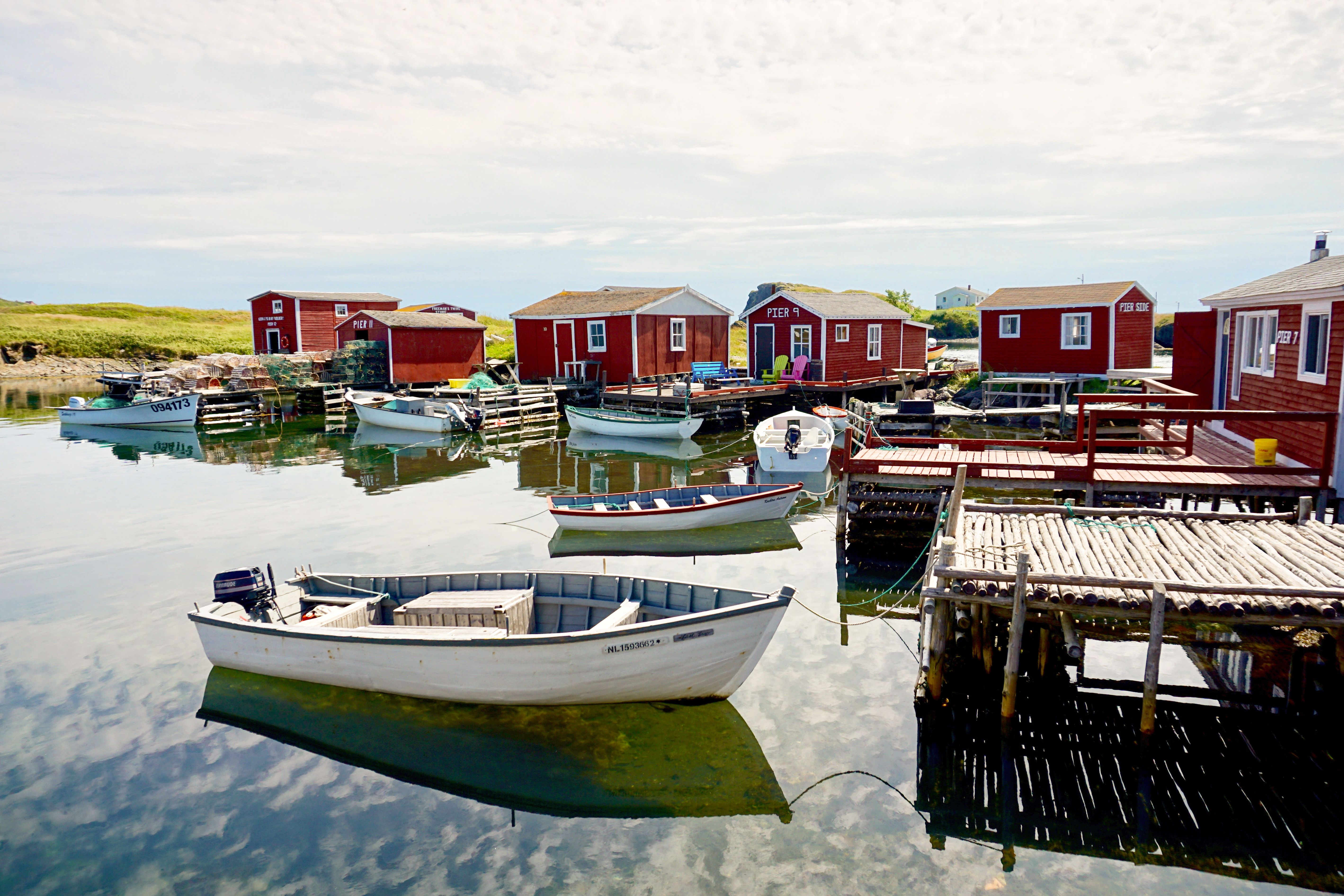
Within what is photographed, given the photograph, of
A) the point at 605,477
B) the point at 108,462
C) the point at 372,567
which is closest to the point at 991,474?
the point at 372,567

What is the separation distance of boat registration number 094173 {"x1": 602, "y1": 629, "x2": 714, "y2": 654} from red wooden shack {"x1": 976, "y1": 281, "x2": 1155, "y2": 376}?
27.1 metres

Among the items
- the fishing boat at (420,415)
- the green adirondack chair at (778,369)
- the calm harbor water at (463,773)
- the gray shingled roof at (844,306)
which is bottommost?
the calm harbor water at (463,773)

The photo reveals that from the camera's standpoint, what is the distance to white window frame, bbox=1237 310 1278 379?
16094 mm

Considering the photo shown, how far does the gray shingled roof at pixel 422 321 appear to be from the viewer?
41719 mm

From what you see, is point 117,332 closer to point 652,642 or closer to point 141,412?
point 141,412

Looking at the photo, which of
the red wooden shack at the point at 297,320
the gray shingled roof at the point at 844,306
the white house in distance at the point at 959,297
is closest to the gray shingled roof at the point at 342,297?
the red wooden shack at the point at 297,320

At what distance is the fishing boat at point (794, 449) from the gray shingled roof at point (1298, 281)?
980 cm

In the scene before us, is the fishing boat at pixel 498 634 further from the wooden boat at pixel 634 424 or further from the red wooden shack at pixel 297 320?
the red wooden shack at pixel 297 320

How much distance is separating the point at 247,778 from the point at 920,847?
6.97 metres

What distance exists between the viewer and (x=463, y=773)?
9.14 m

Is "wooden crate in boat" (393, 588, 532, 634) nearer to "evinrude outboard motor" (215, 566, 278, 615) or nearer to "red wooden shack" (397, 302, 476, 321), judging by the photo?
"evinrude outboard motor" (215, 566, 278, 615)

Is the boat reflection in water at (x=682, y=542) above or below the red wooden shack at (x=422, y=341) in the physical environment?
below

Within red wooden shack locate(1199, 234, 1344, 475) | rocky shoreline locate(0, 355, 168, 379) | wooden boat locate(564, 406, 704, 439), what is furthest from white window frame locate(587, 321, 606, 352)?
rocky shoreline locate(0, 355, 168, 379)

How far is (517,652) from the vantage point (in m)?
9.71
